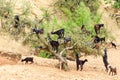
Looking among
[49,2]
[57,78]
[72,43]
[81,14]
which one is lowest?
[57,78]

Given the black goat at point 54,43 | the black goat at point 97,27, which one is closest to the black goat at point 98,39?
the black goat at point 97,27

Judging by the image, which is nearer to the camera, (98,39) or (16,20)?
(16,20)

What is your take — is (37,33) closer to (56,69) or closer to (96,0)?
(56,69)

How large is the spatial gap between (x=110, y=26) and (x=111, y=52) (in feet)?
20.0

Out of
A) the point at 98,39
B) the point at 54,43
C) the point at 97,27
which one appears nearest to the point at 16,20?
the point at 54,43

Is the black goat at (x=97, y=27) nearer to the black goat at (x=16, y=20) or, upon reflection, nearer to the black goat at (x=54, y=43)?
the black goat at (x=54, y=43)

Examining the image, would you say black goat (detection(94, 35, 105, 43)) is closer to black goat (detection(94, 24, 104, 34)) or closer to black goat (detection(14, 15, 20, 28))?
black goat (detection(94, 24, 104, 34))

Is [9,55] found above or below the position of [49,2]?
below

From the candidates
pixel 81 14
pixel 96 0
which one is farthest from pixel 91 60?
pixel 96 0

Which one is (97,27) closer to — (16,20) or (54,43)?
(54,43)

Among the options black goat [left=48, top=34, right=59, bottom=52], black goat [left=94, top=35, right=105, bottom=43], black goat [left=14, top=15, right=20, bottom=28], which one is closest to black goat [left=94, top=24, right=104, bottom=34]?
black goat [left=94, top=35, right=105, bottom=43]

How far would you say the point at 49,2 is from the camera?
91.9ft

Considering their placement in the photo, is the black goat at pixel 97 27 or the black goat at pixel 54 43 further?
the black goat at pixel 97 27

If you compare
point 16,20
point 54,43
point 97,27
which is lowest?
point 54,43
